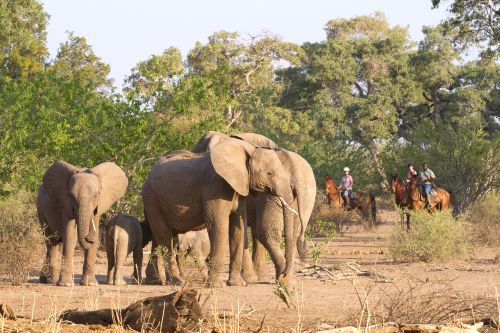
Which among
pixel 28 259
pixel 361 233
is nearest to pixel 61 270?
pixel 28 259

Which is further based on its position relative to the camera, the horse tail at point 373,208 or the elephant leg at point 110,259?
the horse tail at point 373,208

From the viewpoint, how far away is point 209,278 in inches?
520

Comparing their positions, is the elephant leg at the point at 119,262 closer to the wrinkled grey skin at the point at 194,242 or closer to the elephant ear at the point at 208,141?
the wrinkled grey skin at the point at 194,242

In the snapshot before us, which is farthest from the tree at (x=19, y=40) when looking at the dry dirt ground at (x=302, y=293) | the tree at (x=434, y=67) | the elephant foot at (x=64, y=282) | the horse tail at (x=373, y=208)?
the elephant foot at (x=64, y=282)

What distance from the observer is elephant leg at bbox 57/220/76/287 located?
532 inches

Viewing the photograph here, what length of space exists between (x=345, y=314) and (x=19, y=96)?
12506 mm

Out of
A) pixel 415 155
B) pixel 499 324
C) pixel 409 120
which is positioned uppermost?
pixel 409 120

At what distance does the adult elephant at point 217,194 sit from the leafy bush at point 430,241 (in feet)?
16.0

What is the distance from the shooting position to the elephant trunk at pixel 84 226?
540 inches

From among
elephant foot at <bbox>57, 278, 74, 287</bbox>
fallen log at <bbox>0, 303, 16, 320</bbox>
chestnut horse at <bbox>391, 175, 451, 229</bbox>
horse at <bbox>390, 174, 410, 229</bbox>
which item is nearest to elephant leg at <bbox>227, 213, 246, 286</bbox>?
elephant foot at <bbox>57, 278, 74, 287</bbox>

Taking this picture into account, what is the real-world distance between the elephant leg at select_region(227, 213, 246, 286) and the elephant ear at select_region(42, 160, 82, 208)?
2256 millimetres

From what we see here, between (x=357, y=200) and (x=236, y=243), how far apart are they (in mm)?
16010

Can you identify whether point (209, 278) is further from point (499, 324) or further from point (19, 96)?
point (19, 96)

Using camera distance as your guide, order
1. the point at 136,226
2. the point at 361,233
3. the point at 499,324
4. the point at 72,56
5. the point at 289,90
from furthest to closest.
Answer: the point at 289,90 < the point at 72,56 < the point at 361,233 < the point at 136,226 < the point at 499,324
